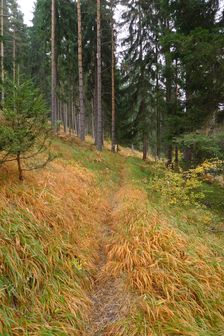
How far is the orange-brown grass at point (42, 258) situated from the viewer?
9.03 ft

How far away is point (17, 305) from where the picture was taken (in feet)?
9.25

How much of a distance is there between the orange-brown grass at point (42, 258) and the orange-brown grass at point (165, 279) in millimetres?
511

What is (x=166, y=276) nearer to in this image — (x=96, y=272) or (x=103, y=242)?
(x=96, y=272)

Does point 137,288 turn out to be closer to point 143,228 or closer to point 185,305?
point 185,305

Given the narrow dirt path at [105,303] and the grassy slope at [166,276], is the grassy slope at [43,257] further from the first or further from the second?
the grassy slope at [166,276]

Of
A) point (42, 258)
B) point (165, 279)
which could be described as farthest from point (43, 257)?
point (165, 279)

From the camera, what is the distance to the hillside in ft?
9.32

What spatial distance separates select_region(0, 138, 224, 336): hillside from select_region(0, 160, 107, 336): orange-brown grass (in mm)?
12

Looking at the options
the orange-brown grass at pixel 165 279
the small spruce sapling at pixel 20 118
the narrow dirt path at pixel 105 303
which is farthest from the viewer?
the small spruce sapling at pixel 20 118

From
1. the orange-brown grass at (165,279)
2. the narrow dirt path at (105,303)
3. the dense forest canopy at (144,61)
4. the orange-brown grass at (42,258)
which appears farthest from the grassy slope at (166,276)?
the dense forest canopy at (144,61)

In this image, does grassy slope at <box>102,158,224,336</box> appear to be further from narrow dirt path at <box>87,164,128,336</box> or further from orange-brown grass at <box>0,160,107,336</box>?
orange-brown grass at <box>0,160,107,336</box>

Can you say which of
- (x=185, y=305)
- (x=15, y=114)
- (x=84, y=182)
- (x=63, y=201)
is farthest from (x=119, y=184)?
(x=185, y=305)

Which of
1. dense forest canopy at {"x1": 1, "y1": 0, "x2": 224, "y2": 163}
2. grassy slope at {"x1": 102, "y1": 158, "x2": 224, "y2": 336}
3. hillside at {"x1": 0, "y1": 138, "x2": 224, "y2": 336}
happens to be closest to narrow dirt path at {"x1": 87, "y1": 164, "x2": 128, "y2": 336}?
hillside at {"x1": 0, "y1": 138, "x2": 224, "y2": 336}

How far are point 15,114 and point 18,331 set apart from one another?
366cm
